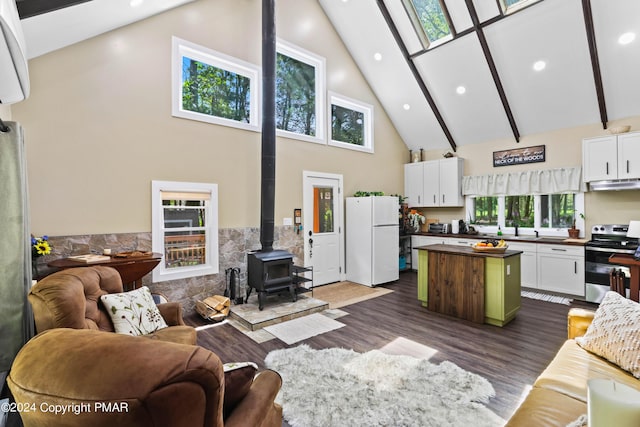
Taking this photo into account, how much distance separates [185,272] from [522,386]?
397cm

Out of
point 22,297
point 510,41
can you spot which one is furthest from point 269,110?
point 510,41

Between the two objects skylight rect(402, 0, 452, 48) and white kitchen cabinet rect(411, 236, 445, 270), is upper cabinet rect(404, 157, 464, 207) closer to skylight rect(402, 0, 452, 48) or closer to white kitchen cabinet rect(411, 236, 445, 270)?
white kitchen cabinet rect(411, 236, 445, 270)

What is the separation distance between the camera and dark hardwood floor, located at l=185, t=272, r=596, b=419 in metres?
2.75

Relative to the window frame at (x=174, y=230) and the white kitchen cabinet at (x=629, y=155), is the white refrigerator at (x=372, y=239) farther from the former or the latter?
the white kitchen cabinet at (x=629, y=155)

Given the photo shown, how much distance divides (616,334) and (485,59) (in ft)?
16.1

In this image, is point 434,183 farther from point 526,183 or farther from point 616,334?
point 616,334

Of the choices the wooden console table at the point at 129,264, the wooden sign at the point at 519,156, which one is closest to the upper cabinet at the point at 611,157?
the wooden sign at the point at 519,156

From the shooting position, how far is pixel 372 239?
19.3 ft

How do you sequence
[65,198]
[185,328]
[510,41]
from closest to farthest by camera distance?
[185,328]
[65,198]
[510,41]

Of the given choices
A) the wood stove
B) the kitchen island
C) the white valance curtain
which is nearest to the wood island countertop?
the kitchen island

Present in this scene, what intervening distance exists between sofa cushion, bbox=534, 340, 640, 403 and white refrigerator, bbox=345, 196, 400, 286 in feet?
12.8

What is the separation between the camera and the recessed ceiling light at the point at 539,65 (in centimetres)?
502

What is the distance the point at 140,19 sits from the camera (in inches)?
156

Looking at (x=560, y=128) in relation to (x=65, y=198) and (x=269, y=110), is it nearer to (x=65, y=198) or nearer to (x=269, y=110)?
(x=269, y=110)
